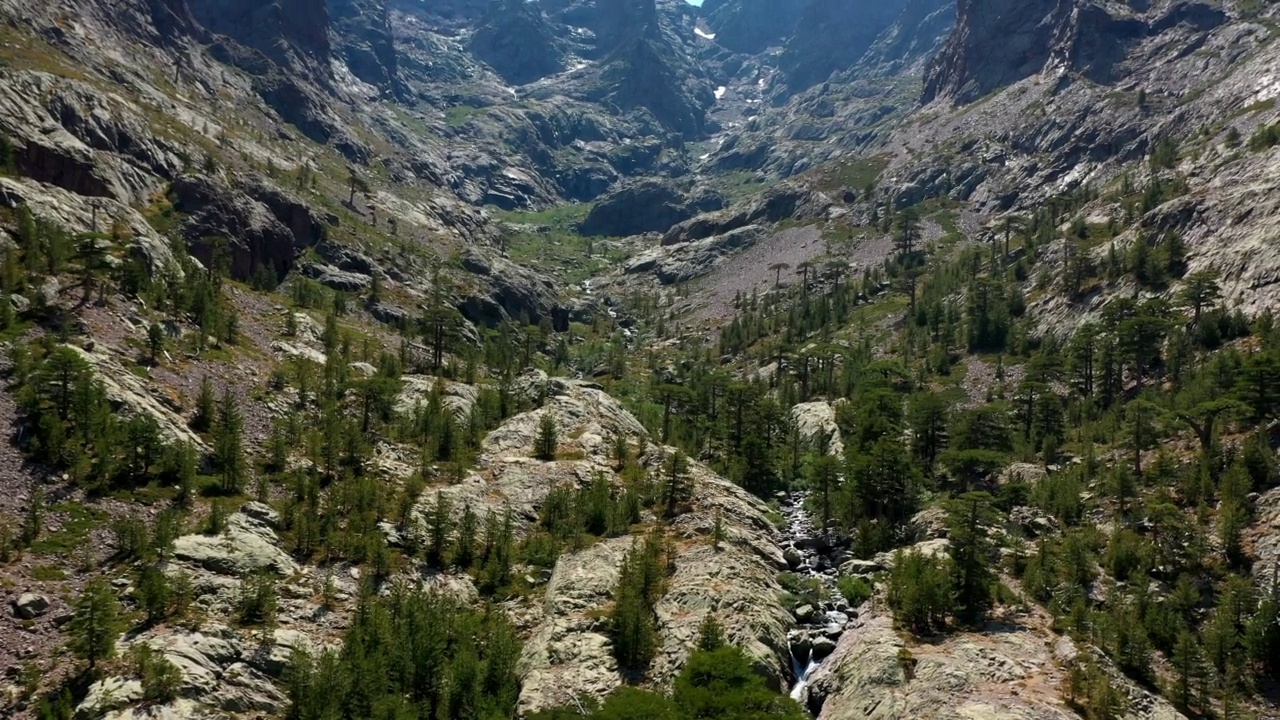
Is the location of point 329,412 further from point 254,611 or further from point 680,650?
point 680,650

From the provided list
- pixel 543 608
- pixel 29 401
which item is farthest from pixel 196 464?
pixel 543 608

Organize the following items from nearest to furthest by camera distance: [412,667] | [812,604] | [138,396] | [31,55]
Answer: [412,667] < [812,604] < [138,396] < [31,55]

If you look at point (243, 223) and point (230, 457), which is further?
point (243, 223)

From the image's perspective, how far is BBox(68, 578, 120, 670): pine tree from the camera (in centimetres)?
3581

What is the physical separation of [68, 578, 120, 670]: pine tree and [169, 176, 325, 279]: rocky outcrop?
93.0 meters

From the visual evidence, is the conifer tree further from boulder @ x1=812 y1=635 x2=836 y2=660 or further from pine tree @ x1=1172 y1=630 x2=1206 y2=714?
pine tree @ x1=1172 y1=630 x2=1206 y2=714

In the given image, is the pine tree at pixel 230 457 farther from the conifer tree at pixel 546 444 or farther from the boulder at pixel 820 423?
the boulder at pixel 820 423

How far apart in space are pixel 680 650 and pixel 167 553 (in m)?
31.9

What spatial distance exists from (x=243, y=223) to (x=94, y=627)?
4973 inches

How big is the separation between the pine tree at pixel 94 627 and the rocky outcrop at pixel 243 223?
93.0m

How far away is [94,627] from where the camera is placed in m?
35.8

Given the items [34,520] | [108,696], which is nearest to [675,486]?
[108,696]

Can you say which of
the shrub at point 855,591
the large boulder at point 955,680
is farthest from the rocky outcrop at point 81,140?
the large boulder at point 955,680

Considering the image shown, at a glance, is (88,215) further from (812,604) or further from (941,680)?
(941,680)
